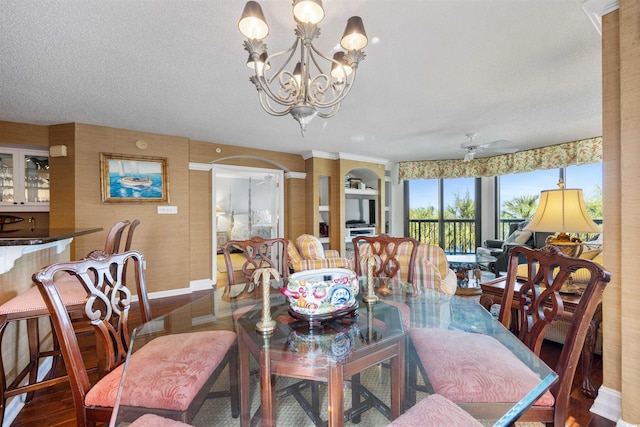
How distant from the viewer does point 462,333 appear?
140 centimetres

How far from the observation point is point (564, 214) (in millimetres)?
1918

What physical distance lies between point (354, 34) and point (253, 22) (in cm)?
45

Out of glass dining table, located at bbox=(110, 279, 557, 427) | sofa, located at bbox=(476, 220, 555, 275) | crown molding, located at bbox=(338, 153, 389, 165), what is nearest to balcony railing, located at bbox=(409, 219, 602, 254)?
sofa, located at bbox=(476, 220, 555, 275)

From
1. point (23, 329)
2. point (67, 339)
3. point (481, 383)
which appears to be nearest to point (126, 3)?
point (67, 339)

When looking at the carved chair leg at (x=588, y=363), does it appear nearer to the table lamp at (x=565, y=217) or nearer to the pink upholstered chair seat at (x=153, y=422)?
the table lamp at (x=565, y=217)

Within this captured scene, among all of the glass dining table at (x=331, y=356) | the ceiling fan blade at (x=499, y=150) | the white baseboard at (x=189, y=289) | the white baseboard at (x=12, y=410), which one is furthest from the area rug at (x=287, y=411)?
the ceiling fan blade at (x=499, y=150)

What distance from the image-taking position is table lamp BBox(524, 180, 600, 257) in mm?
1861

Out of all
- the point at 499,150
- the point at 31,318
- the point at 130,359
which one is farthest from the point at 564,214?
the point at 31,318

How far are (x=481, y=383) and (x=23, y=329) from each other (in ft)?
9.04

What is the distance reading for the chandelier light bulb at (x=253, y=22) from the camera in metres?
1.18

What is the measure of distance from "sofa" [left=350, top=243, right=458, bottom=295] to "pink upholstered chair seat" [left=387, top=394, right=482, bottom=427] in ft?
5.04

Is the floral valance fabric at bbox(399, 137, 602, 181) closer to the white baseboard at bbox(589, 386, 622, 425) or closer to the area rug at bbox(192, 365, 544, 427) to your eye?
the white baseboard at bbox(589, 386, 622, 425)

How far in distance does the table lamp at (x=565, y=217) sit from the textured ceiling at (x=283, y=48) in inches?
40.6

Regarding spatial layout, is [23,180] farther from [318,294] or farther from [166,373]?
[318,294]
